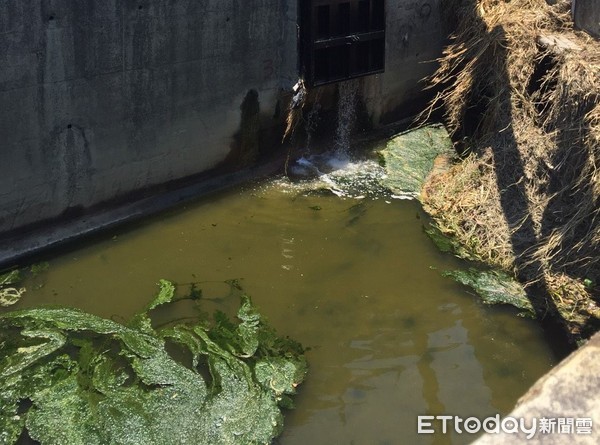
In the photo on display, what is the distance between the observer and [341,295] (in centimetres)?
648

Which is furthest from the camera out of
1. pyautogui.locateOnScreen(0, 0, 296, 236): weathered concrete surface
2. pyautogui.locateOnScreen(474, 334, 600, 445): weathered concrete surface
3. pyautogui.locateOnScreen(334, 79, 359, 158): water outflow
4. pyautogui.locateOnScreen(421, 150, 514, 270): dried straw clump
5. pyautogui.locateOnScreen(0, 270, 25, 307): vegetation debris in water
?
pyautogui.locateOnScreen(334, 79, 359, 158): water outflow

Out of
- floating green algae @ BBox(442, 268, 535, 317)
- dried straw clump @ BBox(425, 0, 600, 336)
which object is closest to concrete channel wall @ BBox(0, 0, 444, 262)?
dried straw clump @ BBox(425, 0, 600, 336)

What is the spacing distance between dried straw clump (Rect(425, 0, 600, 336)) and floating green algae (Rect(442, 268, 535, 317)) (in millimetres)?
185

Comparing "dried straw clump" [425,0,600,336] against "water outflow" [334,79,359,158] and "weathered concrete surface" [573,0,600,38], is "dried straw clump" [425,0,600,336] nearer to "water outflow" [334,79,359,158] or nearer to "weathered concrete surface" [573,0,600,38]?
"weathered concrete surface" [573,0,600,38]

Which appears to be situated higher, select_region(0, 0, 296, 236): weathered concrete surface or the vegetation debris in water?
select_region(0, 0, 296, 236): weathered concrete surface

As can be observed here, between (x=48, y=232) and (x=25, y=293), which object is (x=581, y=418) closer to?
(x=25, y=293)

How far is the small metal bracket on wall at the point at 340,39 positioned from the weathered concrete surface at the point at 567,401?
5.33 m

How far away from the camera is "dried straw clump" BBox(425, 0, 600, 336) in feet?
22.0

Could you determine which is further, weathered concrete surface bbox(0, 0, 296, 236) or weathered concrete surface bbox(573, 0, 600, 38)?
Answer: weathered concrete surface bbox(573, 0, 600, 38)

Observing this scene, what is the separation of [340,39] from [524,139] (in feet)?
7.19

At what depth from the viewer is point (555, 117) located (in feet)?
23.9

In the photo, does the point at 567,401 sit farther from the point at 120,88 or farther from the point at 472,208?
the point at 120,88

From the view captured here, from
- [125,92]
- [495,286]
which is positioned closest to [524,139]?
[495,286]

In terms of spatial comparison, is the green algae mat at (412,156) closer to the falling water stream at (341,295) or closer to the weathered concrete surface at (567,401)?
the falling water stream at (341,295)
